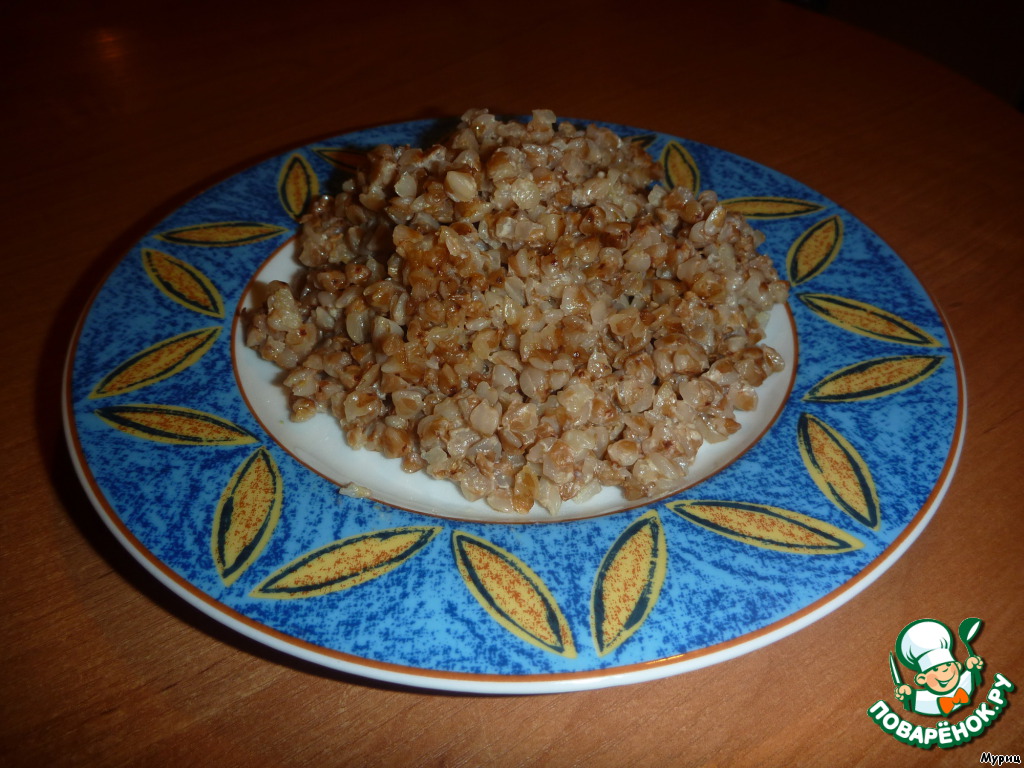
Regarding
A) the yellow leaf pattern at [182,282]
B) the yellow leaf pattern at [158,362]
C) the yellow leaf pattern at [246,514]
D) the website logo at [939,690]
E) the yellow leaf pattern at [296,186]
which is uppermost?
the yellow leaf pattern at [296,186]

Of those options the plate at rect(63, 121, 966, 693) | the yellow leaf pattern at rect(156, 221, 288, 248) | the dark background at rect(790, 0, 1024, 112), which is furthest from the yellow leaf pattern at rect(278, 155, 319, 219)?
the dark background at rect(790, 0, 1024, 112)

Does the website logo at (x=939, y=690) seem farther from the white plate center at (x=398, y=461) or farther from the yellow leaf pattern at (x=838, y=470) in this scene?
the white plate center at (x=398, y=461)

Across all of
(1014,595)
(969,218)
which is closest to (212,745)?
(1014,595)

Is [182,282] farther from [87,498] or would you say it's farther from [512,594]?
[512,594]

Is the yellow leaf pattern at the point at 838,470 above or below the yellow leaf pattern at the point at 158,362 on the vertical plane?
below

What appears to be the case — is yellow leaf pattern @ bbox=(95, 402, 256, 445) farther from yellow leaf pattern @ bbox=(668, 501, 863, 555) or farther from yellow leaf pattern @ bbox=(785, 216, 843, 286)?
yellow leaf pattern @ bbox=(785, 216, 843, 286)

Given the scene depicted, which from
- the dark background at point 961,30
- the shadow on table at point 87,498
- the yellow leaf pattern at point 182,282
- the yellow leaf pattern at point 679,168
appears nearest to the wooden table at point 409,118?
the shadow on table at point 87,498
